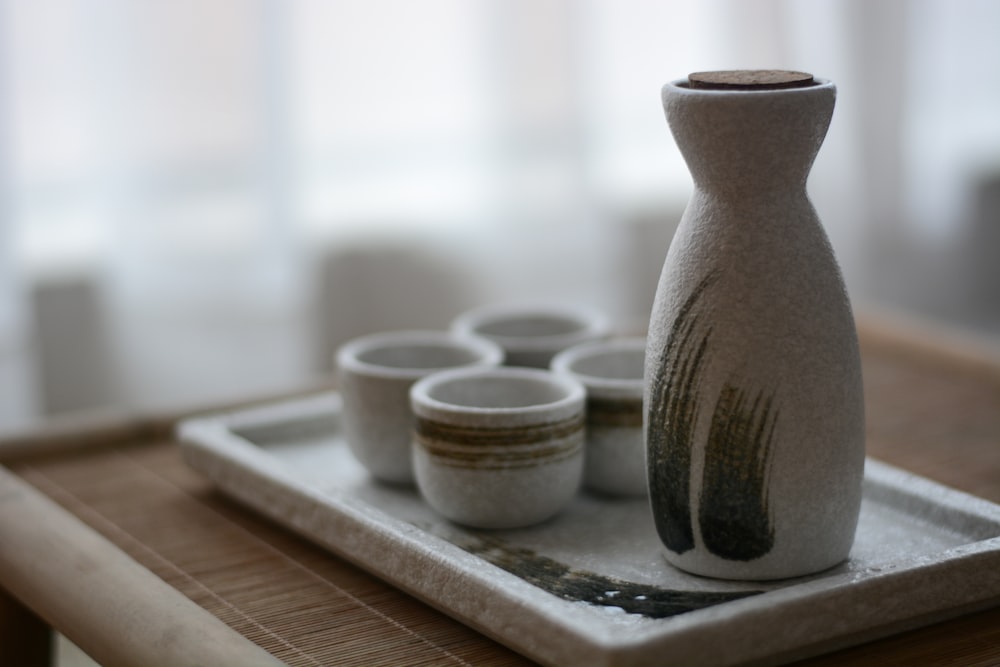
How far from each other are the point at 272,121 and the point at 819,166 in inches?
29.7

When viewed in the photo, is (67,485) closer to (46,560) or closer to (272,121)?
(46,560)

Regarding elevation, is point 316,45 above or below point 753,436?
above

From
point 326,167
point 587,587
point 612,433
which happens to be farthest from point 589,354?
point 326,167

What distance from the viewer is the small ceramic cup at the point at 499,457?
60 centimetres

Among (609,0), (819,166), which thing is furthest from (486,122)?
(819,166)

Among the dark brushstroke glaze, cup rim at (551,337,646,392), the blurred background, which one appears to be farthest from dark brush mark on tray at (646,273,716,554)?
the blurred background

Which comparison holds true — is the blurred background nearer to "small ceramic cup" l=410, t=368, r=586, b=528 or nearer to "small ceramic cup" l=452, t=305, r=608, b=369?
"small ceramic cup" l=452, t=305, r=608, b=369

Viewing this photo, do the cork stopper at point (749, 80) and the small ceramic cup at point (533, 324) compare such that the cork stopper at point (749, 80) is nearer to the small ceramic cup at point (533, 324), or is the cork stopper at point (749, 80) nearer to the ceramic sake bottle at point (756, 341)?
the ceramic sake bottle at point (756, 341)

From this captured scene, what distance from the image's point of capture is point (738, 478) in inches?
20.5

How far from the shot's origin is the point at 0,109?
1.21m

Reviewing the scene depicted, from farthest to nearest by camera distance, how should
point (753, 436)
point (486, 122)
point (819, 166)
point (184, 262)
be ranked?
point (819, 166), point (486, 122), point (184, 262), point (753, 436)

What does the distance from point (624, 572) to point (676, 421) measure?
3.0 inches

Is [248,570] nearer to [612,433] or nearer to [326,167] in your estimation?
[612,433]

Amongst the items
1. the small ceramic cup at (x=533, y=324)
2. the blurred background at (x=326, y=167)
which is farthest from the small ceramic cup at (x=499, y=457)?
the blurred background at (x=326, y=167)
